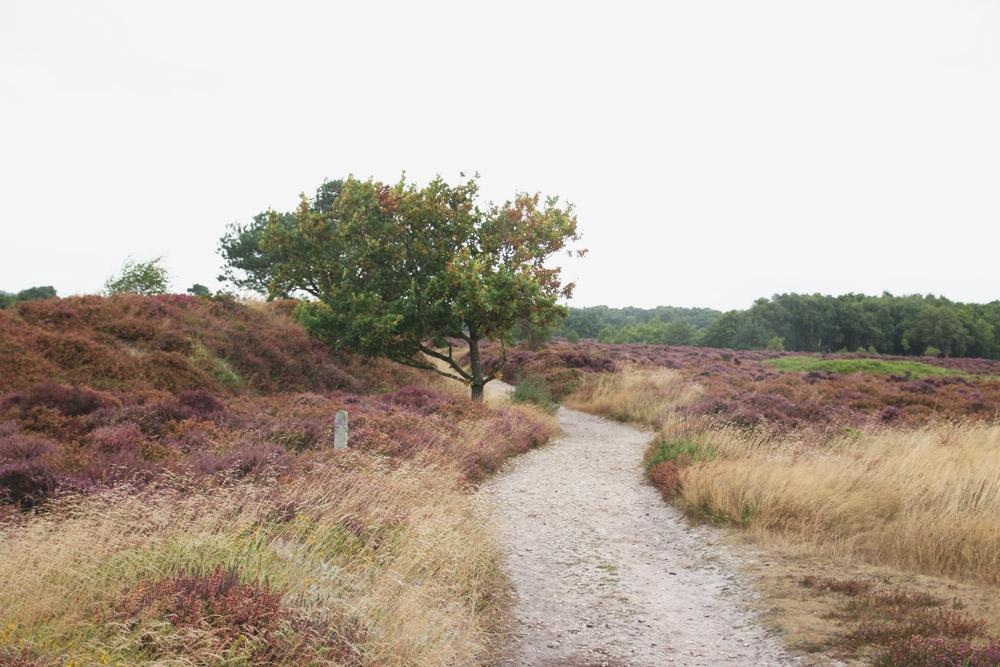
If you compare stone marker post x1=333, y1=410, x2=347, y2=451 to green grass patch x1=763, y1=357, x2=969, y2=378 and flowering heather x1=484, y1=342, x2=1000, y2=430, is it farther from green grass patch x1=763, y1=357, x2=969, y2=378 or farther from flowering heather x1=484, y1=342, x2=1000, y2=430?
green grass patch x1=763, y1=357, x2=969, y2=378

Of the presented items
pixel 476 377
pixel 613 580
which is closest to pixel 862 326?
pixel 476 377

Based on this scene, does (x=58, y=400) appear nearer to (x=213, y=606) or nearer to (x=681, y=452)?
(x=213, y=606)

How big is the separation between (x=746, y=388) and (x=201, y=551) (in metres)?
19.5

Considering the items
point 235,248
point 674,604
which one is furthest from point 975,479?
point 235,248

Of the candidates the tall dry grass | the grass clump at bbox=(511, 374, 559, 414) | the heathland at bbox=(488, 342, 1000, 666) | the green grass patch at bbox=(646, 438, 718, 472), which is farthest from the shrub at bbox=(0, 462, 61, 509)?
the grass clump at bbox=(511, 374, 559, 414)

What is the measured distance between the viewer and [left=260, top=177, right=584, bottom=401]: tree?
49.0 ft

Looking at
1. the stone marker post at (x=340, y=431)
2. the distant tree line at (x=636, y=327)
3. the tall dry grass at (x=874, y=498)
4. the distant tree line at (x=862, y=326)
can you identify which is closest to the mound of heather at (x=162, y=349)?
the stone marker post at (x=340, y=431)

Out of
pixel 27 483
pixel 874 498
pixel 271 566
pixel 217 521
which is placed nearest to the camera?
pixel 271 566

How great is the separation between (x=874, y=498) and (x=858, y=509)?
33cm

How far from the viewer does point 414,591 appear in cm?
439

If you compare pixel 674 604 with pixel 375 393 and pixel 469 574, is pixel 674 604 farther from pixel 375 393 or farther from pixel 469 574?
pixel 375 393

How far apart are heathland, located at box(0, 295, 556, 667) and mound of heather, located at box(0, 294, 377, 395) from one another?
3.0 inches

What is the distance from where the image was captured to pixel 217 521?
4613mm

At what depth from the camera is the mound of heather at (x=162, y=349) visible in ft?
36.9
